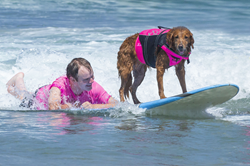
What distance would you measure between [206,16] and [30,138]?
17.0 metres

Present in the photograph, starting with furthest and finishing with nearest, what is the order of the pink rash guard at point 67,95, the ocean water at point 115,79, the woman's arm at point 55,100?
the pink rash guard at point 67,95 → the woman's arm at point 55,100 → the ocean water at point 115,79

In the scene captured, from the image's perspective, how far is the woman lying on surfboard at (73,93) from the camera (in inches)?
192

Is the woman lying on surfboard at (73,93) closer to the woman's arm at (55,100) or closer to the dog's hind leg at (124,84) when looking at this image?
the woman's arm at (55,100)

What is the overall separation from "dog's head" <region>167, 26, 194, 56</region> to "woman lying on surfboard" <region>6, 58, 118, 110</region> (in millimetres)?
1308

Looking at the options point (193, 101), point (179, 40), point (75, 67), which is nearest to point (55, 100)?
point (75, 67)

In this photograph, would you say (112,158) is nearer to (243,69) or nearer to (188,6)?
(243,69)

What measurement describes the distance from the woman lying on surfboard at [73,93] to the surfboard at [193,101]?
60 centimetres

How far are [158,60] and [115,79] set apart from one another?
8.93 ft

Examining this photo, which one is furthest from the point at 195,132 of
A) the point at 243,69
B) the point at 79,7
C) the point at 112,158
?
the point at 79,7

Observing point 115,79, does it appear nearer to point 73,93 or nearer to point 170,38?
point 170,38

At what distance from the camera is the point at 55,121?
4848 millimetres

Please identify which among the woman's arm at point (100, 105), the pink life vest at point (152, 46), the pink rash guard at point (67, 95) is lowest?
the woman's arm at point (100, 105)

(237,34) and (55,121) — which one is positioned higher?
(237,34)

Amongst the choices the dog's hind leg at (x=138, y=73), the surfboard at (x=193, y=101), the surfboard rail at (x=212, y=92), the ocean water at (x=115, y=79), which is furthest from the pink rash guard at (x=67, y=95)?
the dog's hind leg at (x=138, y=73)
